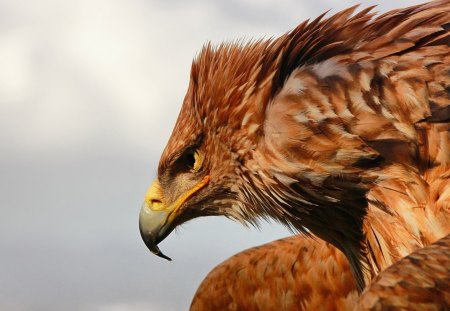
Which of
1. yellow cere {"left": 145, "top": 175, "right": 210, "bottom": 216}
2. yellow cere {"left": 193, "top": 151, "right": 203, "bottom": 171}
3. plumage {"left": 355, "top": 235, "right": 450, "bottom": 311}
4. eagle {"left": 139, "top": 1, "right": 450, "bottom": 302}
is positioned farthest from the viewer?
yellow cere {"left": 145, "top": 175, "right": 210, "bottom": 216}

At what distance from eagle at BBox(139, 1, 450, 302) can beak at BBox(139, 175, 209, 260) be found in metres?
0.21

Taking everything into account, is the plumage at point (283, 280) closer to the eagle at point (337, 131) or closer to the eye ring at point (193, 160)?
the eagle at point (337, 131)

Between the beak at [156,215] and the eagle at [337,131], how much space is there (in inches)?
8.4

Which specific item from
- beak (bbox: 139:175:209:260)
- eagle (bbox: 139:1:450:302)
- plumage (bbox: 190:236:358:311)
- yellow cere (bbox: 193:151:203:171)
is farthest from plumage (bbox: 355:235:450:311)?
plumage (bbox: 190:236:358:311)

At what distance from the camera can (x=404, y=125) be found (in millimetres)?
5141

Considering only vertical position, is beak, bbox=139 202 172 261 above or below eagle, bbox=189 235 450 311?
above

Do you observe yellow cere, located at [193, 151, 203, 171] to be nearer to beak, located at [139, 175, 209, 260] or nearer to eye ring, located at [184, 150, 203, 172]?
eye ring, located at [184, 150, 203, 172]

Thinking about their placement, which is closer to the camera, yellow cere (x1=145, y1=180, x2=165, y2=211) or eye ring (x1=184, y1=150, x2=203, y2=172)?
eye ring (x1=184, y1=150, x2=203, y2=172)

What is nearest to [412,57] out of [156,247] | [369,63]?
[369,63]

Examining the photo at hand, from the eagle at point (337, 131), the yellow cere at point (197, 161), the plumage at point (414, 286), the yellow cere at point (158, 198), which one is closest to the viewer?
the plumage at point (414, 286)

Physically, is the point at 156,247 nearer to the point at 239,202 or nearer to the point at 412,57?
the point at 239,202

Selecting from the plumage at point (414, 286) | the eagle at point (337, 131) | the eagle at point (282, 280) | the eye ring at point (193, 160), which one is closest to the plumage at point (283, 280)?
the eagle at point (282, 280)

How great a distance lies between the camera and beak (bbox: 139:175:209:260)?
6.41 metres

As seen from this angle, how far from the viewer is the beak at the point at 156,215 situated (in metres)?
6.41
